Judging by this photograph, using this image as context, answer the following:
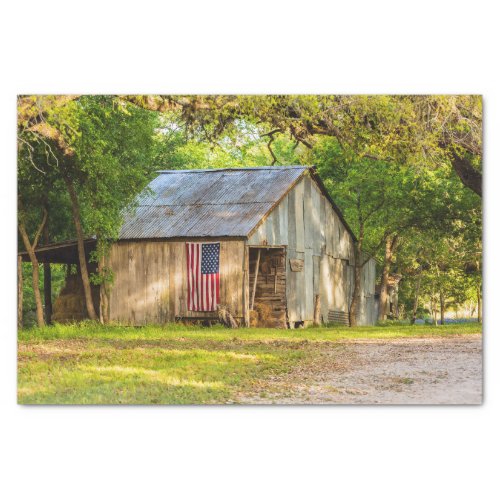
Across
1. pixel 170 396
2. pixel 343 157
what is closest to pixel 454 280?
pixel 343 157

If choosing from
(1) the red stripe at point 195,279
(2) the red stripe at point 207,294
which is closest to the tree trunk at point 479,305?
(2) the red stripe at point 207,294

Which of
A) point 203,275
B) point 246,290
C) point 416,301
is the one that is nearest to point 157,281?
point 203,275

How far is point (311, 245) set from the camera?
1391 cm

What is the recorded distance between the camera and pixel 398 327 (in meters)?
14.7

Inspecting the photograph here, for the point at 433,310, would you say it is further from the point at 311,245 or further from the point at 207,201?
the point at 207,201

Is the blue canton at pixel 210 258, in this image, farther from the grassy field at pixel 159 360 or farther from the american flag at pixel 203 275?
the grassy field at pixel 159 360

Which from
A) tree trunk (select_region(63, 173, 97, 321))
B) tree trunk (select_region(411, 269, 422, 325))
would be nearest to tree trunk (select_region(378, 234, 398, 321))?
→ tree trunk (select_region(411, 269, 422, 325))

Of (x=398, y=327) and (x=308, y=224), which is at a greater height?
(x=308, y=224)

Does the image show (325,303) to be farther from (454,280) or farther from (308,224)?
(454,280)
